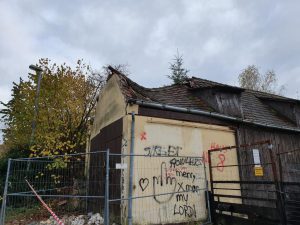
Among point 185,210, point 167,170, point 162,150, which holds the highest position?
point 162,150

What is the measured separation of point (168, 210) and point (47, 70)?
13.4 m

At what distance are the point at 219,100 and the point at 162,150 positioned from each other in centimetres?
441

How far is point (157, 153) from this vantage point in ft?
29.8

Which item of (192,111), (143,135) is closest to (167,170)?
(143,135)

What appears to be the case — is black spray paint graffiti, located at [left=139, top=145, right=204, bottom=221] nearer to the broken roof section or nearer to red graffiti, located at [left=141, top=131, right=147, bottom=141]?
red graffiti, located at [left=141, top=131, right=147, bottom=141]

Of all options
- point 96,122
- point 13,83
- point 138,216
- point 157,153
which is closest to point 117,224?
point 138,216

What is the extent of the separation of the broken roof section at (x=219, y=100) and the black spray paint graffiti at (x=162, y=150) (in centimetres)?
168

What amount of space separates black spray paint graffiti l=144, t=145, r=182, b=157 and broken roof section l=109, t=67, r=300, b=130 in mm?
1677

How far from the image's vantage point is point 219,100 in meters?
12.0

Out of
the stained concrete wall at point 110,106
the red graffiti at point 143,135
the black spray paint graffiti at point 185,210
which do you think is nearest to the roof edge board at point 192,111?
the stained concrete wall at point 110,106

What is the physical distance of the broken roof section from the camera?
10.4m

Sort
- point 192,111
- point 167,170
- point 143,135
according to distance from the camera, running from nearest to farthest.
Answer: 1. point 143,135
2. point 167,170
3. point 192,111

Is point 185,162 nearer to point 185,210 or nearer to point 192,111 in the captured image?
point 185,210

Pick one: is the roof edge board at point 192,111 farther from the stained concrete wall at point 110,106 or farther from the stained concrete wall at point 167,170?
the stained concrete wall at point 110,106
